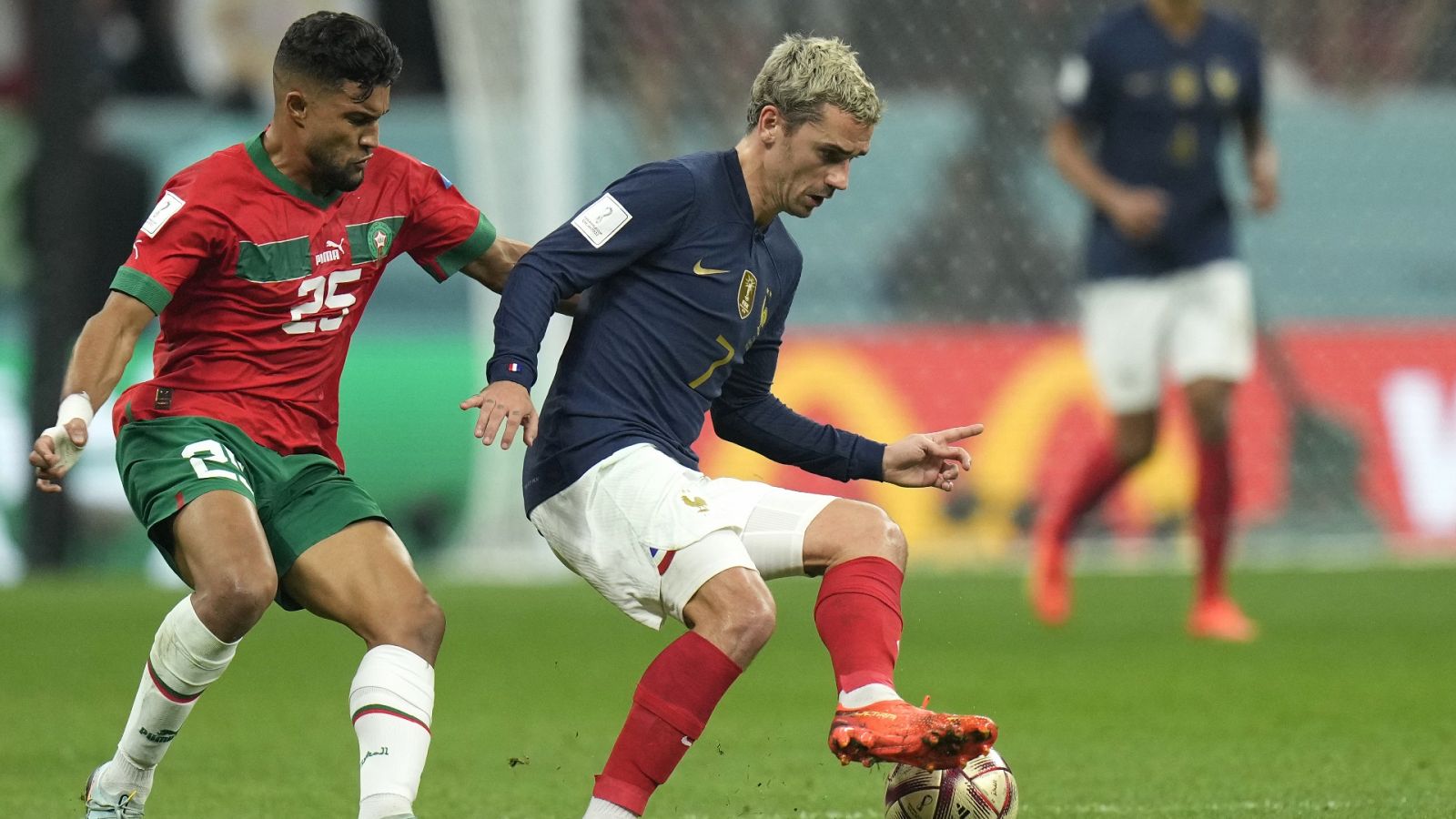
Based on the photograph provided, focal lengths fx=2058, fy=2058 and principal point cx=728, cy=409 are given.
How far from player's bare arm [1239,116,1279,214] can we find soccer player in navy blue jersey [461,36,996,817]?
4.23 metres

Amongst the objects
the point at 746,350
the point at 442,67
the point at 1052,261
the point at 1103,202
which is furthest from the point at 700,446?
the point at 746,350

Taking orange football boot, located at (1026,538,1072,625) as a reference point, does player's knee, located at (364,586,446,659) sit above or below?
below

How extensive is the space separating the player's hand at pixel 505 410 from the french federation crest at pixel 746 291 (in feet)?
1.92

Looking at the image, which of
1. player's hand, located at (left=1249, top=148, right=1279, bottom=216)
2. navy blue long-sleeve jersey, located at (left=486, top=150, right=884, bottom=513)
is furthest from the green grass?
player's hand, located at (left=1249, top=148, right=1279, bottom=216)

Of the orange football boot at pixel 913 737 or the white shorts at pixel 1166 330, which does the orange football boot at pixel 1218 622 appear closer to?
the white shorts at pixel 1166 330

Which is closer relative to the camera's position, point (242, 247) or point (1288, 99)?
point (242, 247)

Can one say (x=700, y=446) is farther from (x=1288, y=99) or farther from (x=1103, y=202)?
(x=1288, y=99)

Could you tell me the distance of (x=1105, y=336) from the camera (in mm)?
8469

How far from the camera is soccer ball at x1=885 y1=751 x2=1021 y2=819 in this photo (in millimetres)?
4020

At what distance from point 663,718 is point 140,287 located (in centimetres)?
133

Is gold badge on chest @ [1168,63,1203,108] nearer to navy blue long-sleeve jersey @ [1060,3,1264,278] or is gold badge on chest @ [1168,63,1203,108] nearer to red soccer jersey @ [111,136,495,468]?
navy blue long-sleeve jersey @ [1060,3,1264,278]

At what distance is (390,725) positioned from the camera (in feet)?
12.5

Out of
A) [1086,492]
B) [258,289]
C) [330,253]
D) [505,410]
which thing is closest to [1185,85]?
[1086,492]

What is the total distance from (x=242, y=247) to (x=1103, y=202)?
15.2ft
